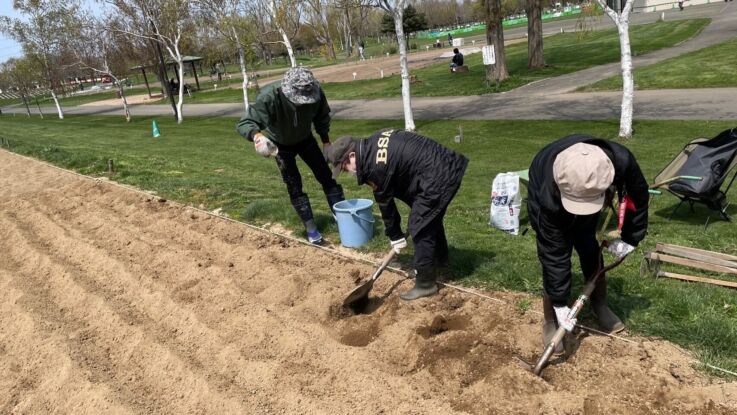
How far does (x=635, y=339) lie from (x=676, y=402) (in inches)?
25.7

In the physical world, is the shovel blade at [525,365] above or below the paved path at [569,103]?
above

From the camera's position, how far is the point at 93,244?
6809 millimetres

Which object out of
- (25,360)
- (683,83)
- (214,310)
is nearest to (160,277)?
(214,310)

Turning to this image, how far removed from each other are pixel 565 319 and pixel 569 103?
46.6 ft

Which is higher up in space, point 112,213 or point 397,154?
point 397,154

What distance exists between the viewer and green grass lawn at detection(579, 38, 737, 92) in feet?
53.2

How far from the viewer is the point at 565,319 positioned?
3.42m

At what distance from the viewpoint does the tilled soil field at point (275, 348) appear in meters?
3.40

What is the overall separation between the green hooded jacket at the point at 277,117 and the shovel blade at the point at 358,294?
1944 millimetres

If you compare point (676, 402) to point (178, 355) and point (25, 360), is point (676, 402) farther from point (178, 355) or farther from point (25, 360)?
point (25, 360)

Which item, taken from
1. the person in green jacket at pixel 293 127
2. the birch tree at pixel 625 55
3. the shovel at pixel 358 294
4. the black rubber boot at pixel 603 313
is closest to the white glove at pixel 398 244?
the shovel at pixel 358 294

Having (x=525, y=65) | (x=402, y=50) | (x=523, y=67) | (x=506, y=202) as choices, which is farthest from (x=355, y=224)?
(x=525, y=65)

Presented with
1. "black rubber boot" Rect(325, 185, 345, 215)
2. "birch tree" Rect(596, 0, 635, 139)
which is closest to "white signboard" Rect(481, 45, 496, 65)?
"birch tree" Rect(596, 0, 635, 139)

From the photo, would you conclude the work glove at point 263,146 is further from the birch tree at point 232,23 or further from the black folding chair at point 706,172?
the birch tree at point 232,23
